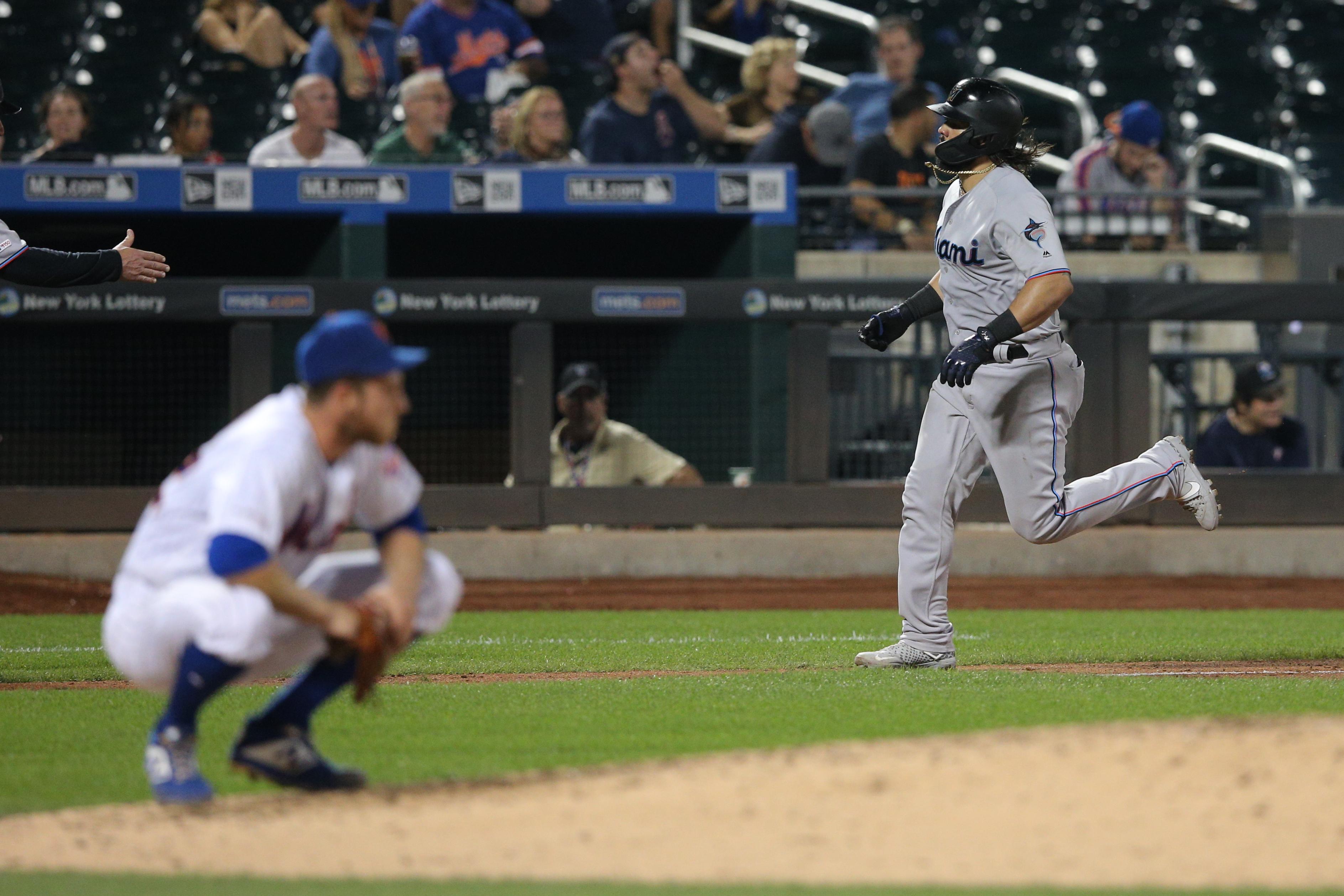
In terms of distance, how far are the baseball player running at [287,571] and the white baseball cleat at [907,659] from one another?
108 inches

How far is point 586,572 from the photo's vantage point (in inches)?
396

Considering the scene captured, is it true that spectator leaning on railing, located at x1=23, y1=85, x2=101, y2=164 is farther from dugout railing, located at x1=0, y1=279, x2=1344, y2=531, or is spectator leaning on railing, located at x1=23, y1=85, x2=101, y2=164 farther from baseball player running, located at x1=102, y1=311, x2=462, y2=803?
baseball player running, located at x1=102, y1=311, x2=462, y2=803

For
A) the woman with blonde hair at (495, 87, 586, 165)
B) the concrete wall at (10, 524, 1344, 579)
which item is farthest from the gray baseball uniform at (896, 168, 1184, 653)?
the woman with blonde hair at (495, 87, 586, 165)

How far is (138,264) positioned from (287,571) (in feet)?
9.07

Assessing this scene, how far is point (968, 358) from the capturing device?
5684mm

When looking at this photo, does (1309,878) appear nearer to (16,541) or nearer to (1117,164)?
(16,541)

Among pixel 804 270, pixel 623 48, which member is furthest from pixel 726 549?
pixel 623 48

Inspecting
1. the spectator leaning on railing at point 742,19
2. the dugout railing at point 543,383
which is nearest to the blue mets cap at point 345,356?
the dugout railing at point 543,383

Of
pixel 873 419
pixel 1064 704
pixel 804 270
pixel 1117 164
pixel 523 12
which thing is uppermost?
pixel 523 12

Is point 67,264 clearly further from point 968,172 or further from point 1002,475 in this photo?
point 1002,475

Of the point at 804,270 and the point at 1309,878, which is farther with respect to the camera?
the point at 804,270

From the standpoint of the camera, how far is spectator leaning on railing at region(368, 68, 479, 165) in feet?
35.0

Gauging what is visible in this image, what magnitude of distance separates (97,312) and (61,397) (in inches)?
22.3

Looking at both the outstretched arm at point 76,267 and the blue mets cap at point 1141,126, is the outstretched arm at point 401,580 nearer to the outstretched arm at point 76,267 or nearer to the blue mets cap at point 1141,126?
the outstretched arm at point 76,267
